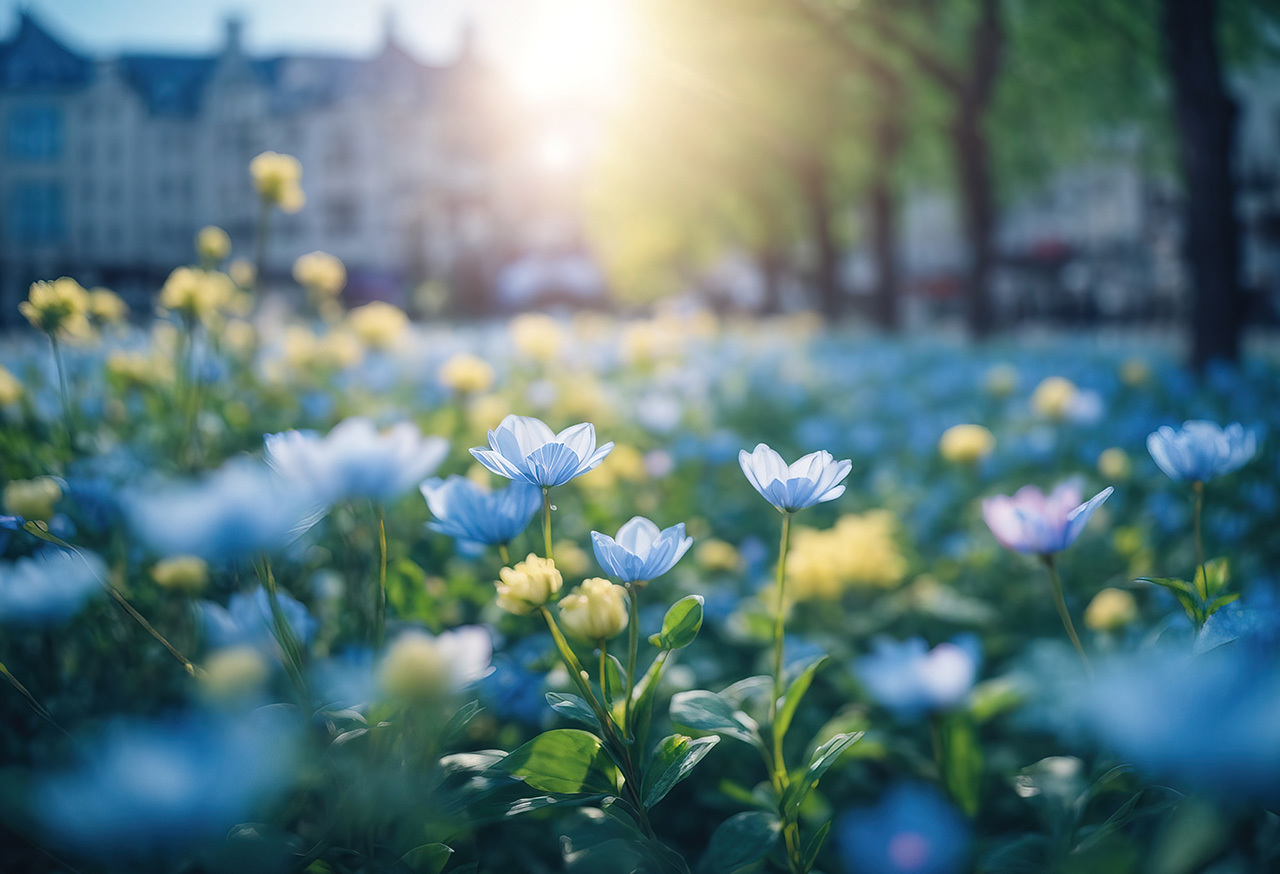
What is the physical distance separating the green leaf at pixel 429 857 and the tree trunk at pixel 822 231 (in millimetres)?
9840

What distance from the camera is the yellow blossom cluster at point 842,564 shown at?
155 centimetres

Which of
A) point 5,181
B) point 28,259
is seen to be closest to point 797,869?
point 28,259

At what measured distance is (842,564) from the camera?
1581mm

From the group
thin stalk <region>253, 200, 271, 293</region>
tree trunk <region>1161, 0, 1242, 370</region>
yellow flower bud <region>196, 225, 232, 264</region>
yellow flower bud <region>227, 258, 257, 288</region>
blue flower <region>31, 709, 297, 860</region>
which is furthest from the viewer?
tree trunk <region>1161, 0, 1242, 370</region>

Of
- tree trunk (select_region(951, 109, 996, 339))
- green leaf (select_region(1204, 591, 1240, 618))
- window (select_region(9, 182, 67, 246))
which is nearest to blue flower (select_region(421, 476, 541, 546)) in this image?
green leaf (select_region(1204, 591, 1240, 618))

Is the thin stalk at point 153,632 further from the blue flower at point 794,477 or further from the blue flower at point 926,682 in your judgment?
the blue flower at point 926,682

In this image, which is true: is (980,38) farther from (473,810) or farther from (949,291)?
(949,291)

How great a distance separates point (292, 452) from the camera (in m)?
0.61

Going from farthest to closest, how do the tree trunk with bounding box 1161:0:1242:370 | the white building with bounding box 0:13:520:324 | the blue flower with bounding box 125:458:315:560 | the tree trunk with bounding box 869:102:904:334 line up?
the tree trunk with bounding box 869:102:904:334
the tree trunk with bounding box 1161:0:1242:370
the white building with bounding box 0:13:520:324
the blue flower with bounding box 125:458:315:560

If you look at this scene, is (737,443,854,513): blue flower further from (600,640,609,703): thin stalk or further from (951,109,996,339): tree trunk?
(951,109,996,339): tree trunk

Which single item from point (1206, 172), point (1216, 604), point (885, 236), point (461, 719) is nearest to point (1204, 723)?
point (1216, 604)

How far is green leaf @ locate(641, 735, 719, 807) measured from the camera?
617mm

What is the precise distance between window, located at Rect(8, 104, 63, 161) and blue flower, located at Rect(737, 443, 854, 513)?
3.46 m

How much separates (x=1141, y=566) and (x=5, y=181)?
393cm
